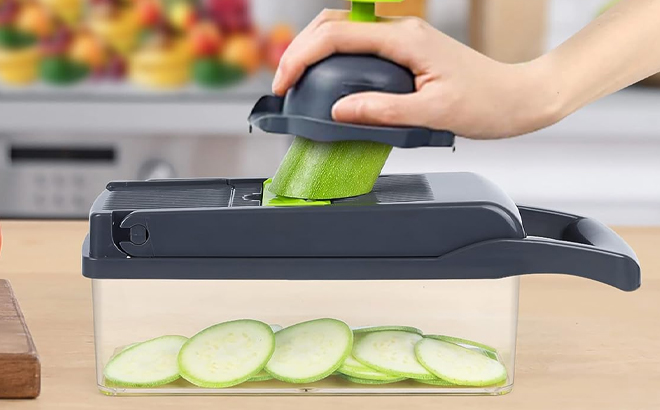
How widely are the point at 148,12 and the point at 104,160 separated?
35 centimetres

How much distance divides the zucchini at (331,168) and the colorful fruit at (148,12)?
145 centimetres

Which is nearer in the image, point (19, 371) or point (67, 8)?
point (19, 371)

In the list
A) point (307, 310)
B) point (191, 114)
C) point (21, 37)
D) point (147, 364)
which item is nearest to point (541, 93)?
point (307, 310)

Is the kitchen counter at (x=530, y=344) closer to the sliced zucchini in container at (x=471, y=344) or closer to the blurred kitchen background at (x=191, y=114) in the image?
the sliced zucchini in container at (x=471, y=344)

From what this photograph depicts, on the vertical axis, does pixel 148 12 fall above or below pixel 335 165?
below

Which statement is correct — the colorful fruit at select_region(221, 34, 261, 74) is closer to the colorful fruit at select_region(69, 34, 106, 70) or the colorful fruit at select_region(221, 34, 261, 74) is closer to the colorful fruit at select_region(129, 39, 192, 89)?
the colorful fruit at select_region(129, 39, 192, 89)

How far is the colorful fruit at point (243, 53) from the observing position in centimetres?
229

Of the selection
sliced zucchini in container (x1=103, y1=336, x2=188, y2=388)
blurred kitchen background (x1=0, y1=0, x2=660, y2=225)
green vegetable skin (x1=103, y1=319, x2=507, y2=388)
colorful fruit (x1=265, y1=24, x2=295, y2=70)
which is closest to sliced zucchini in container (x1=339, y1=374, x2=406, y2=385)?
green vegetable skin (x1=103, y1=319, x2=507, y2=388)

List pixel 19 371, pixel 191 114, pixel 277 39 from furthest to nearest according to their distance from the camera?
pixel 277 39
pixel 191 114
pixel 19 371

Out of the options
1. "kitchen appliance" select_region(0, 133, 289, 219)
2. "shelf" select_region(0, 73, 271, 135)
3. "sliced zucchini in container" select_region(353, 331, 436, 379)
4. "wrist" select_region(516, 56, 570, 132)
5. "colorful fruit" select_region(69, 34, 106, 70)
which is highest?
"wrist" select_region(516, 56, 570, 132)

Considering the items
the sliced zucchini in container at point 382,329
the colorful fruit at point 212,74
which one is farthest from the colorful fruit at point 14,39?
the sliced zucchini in container at point 382,329

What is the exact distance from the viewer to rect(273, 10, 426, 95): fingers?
851mm

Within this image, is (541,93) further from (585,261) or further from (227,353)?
(227,353)

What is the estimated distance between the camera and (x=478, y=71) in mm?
897
